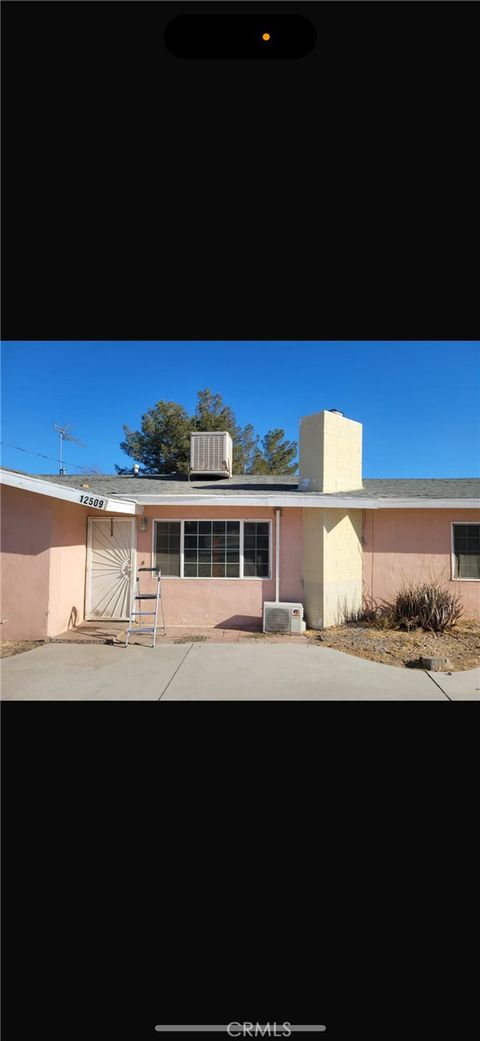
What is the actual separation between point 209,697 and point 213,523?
449 centimetres

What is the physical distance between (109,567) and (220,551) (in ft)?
6.84

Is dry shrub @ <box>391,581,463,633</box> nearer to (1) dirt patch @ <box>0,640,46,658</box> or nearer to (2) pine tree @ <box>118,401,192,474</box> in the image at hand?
(1) dirt patch @ <box>0,640,46,658</box>

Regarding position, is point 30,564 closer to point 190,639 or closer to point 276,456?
point 190,639

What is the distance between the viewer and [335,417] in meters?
8.99

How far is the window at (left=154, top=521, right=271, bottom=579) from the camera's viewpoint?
8727mm

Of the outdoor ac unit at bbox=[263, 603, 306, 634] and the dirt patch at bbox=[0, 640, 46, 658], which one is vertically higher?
the outdoor ac unit at bbox=[263, 603, 306, 634]

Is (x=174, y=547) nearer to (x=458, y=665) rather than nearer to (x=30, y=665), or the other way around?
(x=30, y=665)

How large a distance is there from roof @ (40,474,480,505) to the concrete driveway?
284 cm

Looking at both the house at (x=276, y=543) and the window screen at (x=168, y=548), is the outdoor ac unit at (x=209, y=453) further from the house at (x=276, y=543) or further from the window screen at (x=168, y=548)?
the window screen at (x=168, y=548)

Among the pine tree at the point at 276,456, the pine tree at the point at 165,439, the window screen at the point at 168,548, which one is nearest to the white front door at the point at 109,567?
the window screen at the point at 168,548

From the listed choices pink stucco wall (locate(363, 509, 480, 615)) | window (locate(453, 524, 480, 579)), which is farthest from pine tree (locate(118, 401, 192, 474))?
window (locate(453, 524, 480, 579))

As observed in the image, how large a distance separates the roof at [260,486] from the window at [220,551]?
668 millimetres

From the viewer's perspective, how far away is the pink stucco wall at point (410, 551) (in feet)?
29.5
